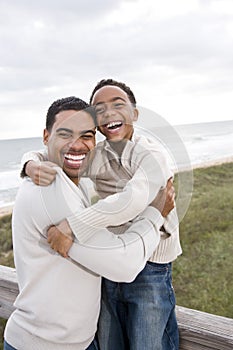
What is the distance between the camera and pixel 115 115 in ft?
3.86

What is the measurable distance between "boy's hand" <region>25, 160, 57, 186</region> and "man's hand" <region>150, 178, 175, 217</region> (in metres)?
0.30

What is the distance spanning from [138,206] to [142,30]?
168cm

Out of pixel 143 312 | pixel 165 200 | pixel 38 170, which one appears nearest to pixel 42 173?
pixel 38 170

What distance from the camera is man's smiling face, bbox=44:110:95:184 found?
1142mm

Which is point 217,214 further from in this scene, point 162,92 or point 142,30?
point 162,92

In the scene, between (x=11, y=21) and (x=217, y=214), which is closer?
(x=11, y=21)

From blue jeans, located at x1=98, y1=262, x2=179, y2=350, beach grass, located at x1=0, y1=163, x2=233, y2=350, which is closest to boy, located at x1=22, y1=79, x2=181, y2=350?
blue jeans, located at x1=98, y1=262, x2=179, y2=350

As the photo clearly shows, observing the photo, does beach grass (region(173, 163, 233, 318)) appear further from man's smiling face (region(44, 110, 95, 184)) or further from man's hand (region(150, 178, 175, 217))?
man's smiling face (region(44, 110, 95, 184))

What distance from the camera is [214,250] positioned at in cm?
488

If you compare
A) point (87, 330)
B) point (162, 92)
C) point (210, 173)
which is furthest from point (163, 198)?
point (210, 173)

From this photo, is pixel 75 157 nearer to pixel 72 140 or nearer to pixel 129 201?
pixel 72 140

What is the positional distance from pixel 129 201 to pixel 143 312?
392mm

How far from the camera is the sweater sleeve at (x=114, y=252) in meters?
1.04

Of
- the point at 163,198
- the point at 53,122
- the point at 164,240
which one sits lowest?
the point at 164,240
